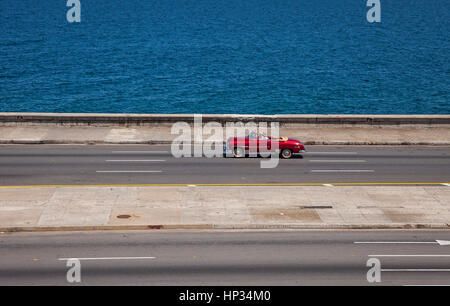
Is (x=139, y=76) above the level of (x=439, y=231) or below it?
above

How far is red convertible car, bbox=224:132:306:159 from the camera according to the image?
32750 millimetres

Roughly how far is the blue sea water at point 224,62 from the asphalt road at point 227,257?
50748mm

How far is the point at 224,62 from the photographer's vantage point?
99625mm

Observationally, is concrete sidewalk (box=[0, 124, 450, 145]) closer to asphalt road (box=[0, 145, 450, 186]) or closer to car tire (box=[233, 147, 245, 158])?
asphalt road (box=[0, 145, 450, 186])

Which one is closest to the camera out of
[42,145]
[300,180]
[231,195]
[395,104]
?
[231,195]

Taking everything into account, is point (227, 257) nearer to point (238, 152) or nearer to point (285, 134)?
point (238, 152)

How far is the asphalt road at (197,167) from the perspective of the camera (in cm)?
2811

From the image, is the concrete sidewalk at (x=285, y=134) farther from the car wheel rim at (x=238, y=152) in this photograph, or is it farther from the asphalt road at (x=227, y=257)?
the asphalt road at (x=227, y=257)

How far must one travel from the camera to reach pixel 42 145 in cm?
3522

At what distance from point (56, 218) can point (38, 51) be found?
87692 mm

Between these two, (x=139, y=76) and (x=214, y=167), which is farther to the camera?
(x=139, y=76)
